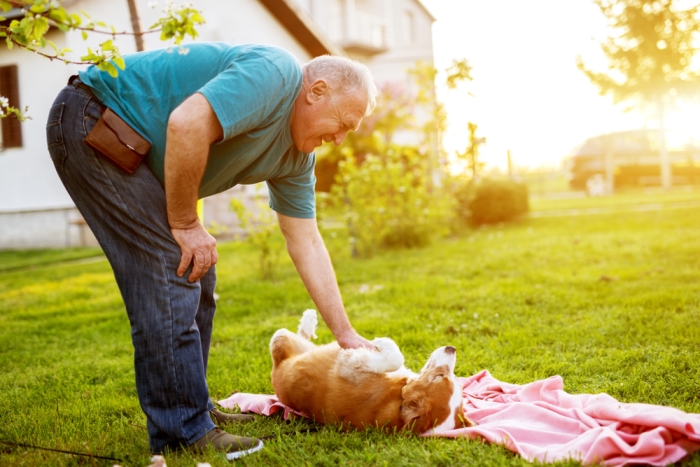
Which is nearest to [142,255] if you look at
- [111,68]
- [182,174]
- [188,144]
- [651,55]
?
[182,174]

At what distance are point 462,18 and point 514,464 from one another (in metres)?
11.7

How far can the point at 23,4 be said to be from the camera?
185cm

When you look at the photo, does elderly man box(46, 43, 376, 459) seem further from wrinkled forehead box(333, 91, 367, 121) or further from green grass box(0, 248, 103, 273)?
green grass box(0, 248, 103, 273)

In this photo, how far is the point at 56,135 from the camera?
2279 millimetres

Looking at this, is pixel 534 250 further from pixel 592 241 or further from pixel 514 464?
pixel 514 464

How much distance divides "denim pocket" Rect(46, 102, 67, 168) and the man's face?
94 cm

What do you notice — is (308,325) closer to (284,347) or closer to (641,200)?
(284,347)

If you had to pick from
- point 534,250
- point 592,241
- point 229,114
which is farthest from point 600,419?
point 592,241

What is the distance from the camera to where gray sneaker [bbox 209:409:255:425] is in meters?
2.89

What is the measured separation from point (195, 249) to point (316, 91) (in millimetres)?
848

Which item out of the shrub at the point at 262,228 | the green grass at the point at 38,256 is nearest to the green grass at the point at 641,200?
the shrub at the point at 262,228

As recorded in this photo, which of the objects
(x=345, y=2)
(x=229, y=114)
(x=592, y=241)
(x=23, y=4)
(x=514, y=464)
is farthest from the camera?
(x=345, y=2)

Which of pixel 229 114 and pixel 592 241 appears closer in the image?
pixel 229 114

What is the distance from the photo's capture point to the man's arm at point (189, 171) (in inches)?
81.4
